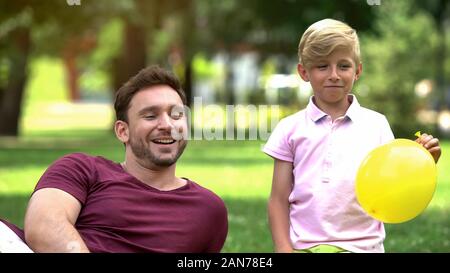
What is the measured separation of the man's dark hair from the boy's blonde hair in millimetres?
540

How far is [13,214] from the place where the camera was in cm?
1028

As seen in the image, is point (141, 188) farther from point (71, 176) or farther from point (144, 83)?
point (144, 83)

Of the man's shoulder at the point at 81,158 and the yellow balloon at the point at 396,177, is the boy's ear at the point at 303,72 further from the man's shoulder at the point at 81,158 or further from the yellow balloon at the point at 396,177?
→ the man's shoulder at the point at 81,158

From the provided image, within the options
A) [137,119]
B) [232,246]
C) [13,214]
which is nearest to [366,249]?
[137,119]

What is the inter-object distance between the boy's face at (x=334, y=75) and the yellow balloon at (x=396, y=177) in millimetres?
429

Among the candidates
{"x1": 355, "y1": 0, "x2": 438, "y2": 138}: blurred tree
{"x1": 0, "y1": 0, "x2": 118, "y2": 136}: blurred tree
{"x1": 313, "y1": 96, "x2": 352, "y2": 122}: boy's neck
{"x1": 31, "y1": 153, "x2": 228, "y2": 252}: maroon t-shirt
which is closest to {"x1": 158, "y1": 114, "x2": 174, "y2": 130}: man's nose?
{"x1": 31, "y1": 153, "x2": 228, "y2": 252}: maroon t-shirt

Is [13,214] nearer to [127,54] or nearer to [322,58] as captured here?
[322,58]

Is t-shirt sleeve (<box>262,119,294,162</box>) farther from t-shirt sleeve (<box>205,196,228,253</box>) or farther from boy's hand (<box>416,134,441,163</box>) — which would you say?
boy's hand (<box>416,134,441,163</box>)

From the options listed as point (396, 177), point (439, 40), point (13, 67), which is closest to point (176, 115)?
point (396, 177)

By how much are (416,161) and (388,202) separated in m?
0.18

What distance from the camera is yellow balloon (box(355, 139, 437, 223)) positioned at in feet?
12.1

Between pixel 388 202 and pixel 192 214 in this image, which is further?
pixel 192 214

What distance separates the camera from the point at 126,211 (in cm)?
394

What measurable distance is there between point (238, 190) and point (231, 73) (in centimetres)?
4158
